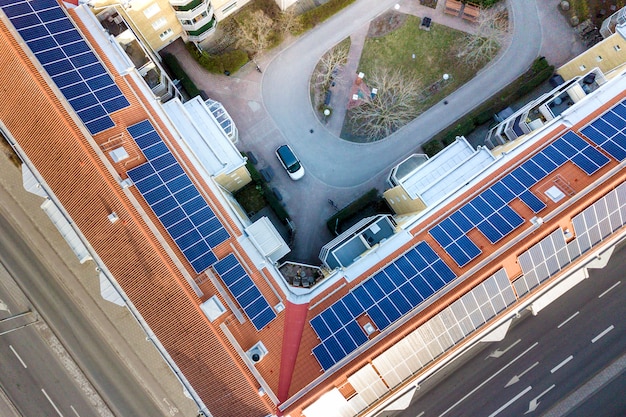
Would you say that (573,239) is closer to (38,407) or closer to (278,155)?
(278,155)

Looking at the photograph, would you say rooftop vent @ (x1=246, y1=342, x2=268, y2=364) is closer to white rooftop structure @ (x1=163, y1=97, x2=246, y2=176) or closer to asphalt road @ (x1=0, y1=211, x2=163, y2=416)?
white rooftop structure @ (x1=163, y1=97, x2=246, y2=176)

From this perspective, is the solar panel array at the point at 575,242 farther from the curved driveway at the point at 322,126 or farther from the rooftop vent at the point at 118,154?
the rooftop vent at the point at 118,154

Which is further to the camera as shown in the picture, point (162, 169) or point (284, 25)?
point (284, 25)

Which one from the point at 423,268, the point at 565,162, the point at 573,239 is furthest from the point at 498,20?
the point at 423,268

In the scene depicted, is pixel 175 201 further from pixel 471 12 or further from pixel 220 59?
pixel 471 12

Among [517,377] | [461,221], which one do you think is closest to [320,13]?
[461,221]
